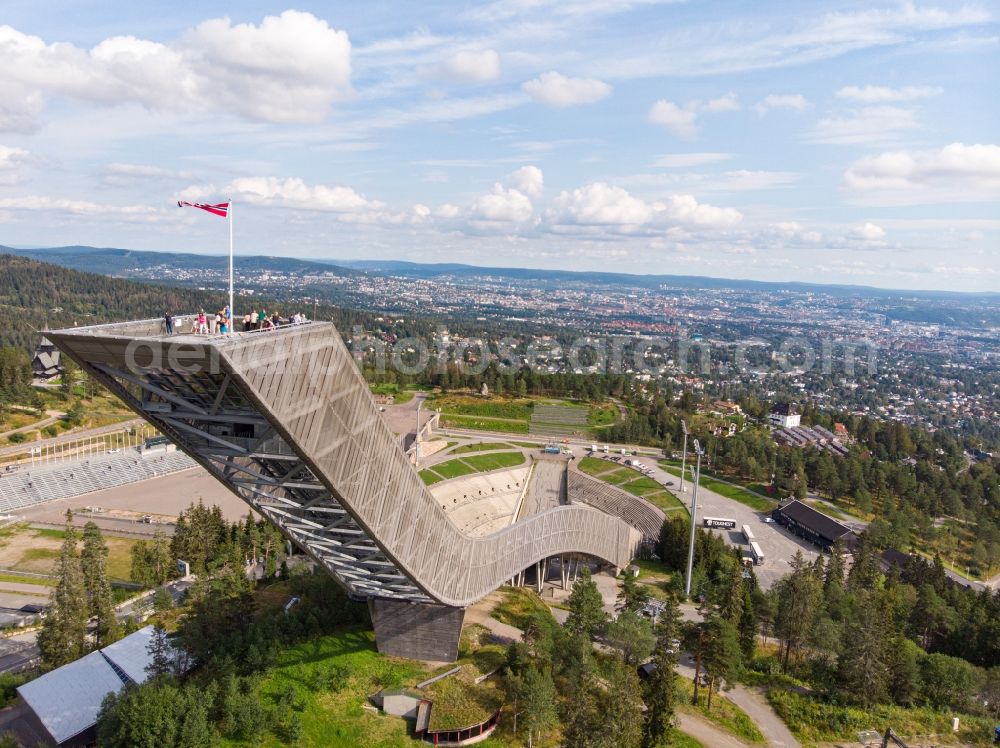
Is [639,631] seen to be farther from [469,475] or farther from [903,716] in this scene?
[469,475]

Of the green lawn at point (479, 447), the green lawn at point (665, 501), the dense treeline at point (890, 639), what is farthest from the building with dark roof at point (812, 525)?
the green lawn at point (479, 447)

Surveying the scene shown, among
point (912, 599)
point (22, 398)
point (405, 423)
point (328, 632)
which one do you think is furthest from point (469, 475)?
point (22, 398)

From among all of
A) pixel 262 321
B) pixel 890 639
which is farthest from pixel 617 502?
pixel 262 321

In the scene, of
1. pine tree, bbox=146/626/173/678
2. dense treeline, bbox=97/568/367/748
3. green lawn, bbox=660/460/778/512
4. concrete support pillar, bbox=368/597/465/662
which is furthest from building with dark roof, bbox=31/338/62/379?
green lawn, bbox=660/460/778/512

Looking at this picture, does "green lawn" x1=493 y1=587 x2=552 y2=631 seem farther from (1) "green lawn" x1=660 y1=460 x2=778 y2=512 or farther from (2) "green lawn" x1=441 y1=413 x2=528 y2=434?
(2) "green lawn" x1=441 y1=413 x2=528 y2=434

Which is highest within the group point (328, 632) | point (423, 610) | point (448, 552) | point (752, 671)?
point (448, 552)
